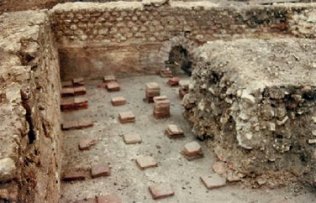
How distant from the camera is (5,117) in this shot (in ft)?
9.12

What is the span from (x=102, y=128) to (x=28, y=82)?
2.65 metres

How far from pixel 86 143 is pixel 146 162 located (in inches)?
35.8

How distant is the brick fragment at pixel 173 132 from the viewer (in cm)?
570

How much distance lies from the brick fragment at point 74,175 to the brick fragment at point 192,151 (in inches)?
50.7

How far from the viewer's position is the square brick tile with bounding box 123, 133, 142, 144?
556cm

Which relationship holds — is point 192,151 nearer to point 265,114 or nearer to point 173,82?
point 265,114

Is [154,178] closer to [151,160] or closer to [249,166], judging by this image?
[151,160]

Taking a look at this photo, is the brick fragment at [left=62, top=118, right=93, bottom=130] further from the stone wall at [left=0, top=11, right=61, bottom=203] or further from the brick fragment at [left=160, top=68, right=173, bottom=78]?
the brick fragment at [left=160, top=68, right=173, bottom=78]

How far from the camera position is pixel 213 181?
4762 millimetres

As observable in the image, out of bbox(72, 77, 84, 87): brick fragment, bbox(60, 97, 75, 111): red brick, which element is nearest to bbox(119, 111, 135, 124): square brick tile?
bbox(60, 97, 75, 111): red brick

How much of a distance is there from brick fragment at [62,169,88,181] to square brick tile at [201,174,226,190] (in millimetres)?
1389

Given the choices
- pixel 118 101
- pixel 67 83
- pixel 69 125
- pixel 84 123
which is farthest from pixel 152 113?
pixel 67 83

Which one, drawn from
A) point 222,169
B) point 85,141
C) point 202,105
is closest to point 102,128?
point 85,141

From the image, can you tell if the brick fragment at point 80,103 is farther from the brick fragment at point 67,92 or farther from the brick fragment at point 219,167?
the brick fragment at point 219,167
